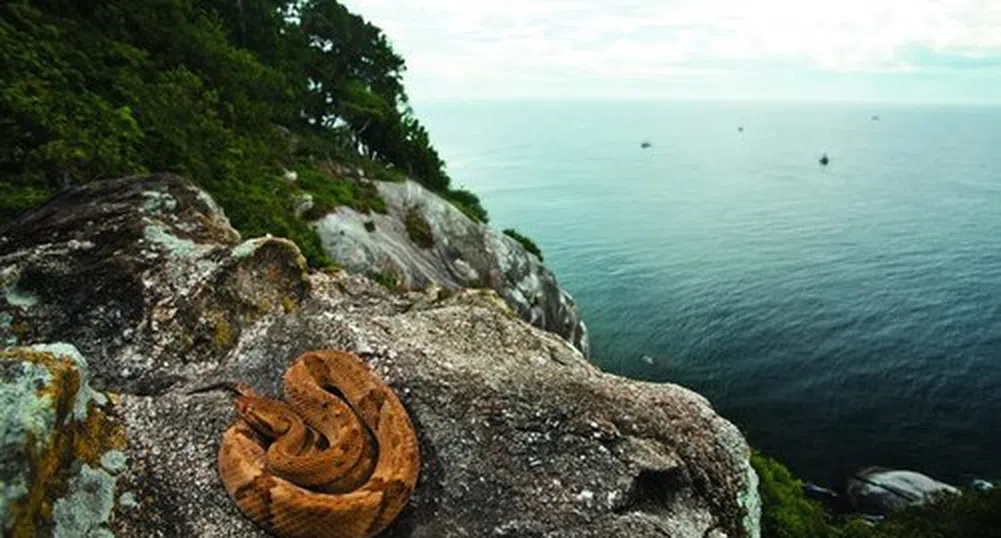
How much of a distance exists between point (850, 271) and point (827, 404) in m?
39.8

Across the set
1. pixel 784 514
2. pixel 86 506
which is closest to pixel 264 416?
pixel 86 506

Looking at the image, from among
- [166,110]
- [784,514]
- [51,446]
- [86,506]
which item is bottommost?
[784,514]

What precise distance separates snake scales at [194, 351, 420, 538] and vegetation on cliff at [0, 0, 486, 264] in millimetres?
10535

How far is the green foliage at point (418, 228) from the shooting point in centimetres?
4278

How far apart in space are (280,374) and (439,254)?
3220 centimetres

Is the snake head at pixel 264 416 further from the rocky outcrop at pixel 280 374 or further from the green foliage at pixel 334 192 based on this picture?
the green foliage at pixel 334 192

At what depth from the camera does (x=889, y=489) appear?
44875 mm

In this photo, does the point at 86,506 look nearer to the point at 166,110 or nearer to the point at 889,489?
the point at 166,110

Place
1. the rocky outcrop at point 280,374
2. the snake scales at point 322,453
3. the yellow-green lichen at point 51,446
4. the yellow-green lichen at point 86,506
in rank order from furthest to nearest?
the rocky outcrop at point 280,374, the snake scales at point 322,453, the yellow-green lichen at point 86,506, the yellow-green lichen at point 51,446

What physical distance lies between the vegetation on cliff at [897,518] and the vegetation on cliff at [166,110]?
78.5 feet

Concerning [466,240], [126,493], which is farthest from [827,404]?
[126,493]

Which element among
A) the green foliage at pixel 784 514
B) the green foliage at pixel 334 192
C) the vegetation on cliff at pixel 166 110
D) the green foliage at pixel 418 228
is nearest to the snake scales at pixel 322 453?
the vegetation on cliff at pixel 166 110

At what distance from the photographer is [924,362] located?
63.5 meters

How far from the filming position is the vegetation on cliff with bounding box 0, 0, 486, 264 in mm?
16969
